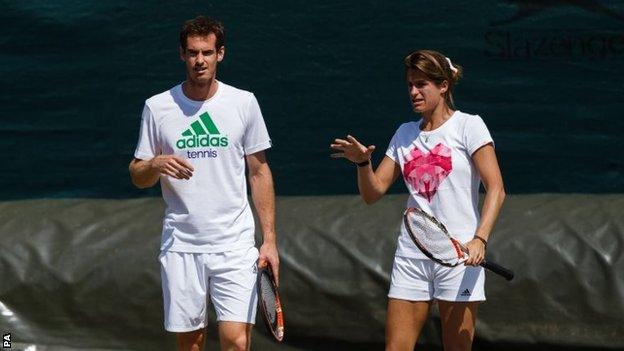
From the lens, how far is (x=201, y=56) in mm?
5680

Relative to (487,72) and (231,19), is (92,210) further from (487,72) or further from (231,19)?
(487,72)

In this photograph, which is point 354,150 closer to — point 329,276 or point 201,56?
point 201,56

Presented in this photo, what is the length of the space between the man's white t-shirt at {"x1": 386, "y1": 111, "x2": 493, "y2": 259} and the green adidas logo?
83 cm

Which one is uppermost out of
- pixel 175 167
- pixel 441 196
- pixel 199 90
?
pixel 199 90

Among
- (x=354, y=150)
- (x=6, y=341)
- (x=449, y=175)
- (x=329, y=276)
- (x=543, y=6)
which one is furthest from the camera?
(x=543, y=6)

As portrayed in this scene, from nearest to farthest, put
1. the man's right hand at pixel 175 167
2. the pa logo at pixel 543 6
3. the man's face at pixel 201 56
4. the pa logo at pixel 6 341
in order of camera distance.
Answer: the man's right hand at pixel 175 167 < the man's face at pixel 201 56 < the pa logo at pixel 6 341 < the pa logo at pixel 543 6

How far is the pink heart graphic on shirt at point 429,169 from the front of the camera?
577 centimetres

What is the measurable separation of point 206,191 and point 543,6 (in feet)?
10.2

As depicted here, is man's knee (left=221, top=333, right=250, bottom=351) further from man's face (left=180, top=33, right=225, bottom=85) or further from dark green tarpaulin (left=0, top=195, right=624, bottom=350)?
dark green tarpaulin (left=0, top=195, right=624, bottom=350)

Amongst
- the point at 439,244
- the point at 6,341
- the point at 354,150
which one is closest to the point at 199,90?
the point at 354,150

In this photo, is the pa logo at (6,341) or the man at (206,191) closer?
the man at (206,191)

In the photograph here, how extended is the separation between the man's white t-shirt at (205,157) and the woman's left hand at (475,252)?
3.10 ft

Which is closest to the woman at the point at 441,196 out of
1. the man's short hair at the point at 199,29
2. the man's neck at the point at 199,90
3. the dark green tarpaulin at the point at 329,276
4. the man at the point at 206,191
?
the man at the point at 206,191

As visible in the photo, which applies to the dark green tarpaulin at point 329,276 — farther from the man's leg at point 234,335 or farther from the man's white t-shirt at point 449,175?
the man's leg at point 234,335
